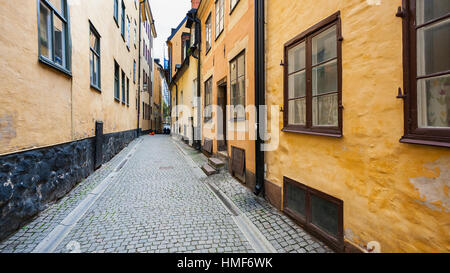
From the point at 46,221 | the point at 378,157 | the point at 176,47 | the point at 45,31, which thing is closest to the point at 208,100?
the point at 45,31

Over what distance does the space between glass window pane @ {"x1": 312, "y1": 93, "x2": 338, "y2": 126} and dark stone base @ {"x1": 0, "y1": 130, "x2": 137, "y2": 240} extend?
415 centimetres

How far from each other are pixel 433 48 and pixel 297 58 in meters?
1.88

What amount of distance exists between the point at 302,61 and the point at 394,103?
1.65 metres

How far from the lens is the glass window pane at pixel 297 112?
11.1ft

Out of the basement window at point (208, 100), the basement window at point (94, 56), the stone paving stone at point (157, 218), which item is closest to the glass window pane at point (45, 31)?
the basement window at point (94, 56)

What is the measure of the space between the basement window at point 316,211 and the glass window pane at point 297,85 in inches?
53.6

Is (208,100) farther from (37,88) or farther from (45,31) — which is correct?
(37,88)

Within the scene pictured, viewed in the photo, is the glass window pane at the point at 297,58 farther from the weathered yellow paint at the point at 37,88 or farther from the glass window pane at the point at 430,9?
the weathered yellow paint at the point at 37,88

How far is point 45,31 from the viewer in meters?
4.18

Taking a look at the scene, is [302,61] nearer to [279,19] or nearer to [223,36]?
[279,19]

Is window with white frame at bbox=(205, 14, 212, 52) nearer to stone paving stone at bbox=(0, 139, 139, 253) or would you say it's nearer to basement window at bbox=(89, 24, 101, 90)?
basement window at bbox=(89, 24, 101, 90)

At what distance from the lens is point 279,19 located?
3943mm

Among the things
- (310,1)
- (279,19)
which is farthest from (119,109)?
(310,1)

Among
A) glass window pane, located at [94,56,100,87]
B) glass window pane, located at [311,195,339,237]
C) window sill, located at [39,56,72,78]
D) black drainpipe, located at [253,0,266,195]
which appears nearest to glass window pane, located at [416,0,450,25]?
glass window pane, located at [311,195,339,237]
